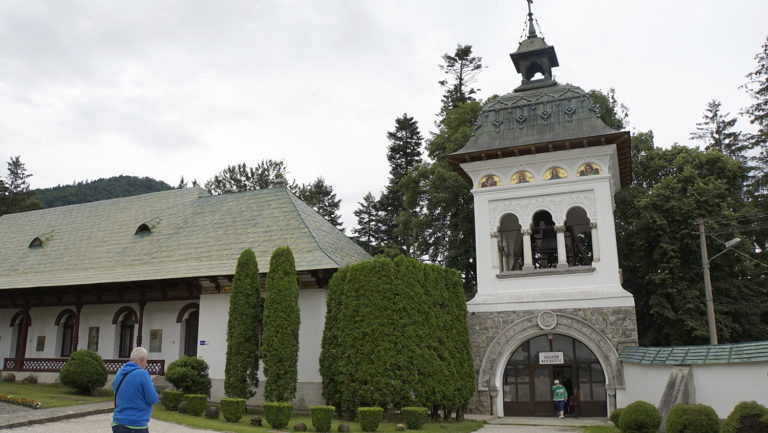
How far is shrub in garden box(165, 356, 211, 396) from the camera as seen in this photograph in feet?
55.9

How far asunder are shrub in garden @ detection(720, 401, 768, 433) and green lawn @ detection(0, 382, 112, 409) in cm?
1577

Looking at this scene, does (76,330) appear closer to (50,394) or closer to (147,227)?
(50,394)

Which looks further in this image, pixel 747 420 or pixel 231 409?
pixel 231 409

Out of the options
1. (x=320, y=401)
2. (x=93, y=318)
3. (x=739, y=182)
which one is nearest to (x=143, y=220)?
(x=93, y=318)

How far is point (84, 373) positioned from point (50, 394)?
49.3 inches

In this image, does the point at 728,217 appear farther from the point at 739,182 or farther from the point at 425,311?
the point at 425,311

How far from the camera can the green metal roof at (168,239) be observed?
21438mm

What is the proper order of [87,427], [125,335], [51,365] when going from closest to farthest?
[87,427], [51,365], [125,335]

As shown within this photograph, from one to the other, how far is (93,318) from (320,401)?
10458mm

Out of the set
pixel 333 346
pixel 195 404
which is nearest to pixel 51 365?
pixel 195 404

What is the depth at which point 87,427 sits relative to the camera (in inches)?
516

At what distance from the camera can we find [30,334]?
2452cm

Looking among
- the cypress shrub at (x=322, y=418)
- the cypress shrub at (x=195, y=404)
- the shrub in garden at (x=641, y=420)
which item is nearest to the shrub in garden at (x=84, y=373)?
the cypress shrub at (x=195, y=404)

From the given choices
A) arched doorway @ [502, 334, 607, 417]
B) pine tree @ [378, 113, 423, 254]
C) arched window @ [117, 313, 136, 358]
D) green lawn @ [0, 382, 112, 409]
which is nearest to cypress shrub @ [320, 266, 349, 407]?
arched doorway @ [502, 334, 607, 417]
